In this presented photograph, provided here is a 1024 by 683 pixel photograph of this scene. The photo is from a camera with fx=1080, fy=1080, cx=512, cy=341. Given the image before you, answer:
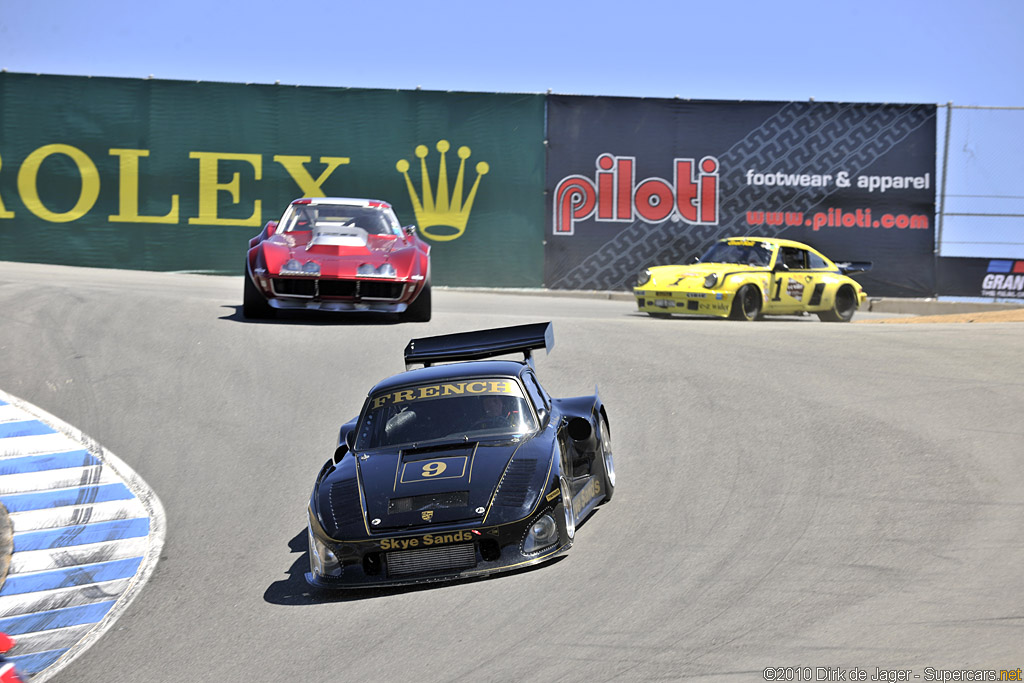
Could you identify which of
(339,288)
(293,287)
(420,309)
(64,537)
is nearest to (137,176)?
(293,287)

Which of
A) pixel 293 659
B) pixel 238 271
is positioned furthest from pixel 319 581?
pixel 238 271

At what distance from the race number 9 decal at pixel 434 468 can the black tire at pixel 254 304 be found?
6517mm

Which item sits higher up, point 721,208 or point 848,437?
point 721,208

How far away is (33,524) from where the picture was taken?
7820mm

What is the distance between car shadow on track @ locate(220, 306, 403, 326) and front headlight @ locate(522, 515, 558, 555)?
23.1 feet

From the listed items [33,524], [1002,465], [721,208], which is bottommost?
[33,524]

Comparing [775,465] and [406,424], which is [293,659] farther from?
[775,465]

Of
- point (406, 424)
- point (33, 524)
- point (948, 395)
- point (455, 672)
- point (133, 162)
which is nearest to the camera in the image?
point (455, 672)

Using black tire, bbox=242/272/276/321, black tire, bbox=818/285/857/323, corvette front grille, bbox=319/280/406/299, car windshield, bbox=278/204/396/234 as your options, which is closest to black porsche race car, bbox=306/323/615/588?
corvette front grille, bbox=319/280/406/299

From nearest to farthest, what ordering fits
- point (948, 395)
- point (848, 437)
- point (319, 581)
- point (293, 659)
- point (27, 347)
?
point (293, 659) → point (319, 581) → point (848, 437) → point (948, 395) → point (27, 347)

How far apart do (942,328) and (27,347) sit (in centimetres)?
1106

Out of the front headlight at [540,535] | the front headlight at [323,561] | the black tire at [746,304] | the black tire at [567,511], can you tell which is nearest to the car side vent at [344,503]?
the front headlight at [323,561]

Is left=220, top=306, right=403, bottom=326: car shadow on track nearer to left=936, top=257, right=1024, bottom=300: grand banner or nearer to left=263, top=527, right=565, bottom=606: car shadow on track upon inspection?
left=263, top=527, right=565, bottom=606: car shadow on track

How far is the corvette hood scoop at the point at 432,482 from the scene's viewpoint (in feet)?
20.4
